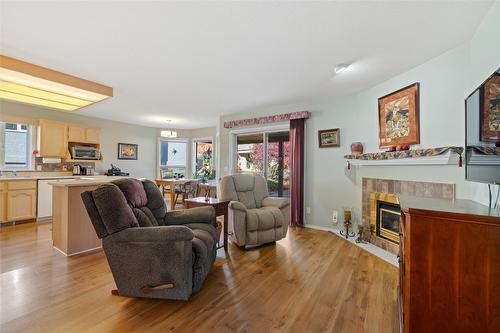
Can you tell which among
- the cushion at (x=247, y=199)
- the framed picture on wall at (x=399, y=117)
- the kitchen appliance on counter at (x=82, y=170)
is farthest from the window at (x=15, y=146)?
the framed picture on wall at (x=399, y=117)

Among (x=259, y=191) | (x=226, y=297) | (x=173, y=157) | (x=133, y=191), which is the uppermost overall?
(x=173, y=157)

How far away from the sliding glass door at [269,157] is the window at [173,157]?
2736mm

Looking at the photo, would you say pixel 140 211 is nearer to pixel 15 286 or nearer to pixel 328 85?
pixel 15 286

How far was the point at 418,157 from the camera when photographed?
257 centimetres

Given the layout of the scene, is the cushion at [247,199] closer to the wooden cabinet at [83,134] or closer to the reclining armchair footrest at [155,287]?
the reclining armchair footrest at [155,287]

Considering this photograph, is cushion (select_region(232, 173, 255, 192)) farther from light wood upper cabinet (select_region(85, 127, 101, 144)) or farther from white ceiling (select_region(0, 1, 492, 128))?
light wood upper cabinet (select_region(85, 127, 101, 144))

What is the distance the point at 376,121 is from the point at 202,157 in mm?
5237

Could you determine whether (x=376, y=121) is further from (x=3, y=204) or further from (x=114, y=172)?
(x=3, y=204)

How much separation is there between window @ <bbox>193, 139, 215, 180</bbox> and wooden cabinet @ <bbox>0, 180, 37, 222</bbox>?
3796 millimetres

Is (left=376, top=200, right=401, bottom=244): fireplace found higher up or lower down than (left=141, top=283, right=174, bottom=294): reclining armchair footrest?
higher up

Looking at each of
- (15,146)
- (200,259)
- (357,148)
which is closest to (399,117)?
(357,148)

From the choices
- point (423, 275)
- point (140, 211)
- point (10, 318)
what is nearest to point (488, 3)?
point (423, 275)

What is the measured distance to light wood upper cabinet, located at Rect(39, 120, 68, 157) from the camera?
4660mm

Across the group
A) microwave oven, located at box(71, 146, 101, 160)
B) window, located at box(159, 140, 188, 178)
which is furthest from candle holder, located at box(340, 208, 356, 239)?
microwave oven, located at box(71, 146, 101, 160)
